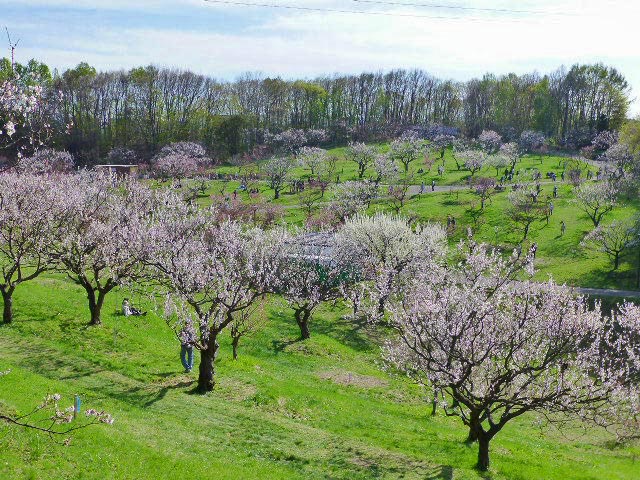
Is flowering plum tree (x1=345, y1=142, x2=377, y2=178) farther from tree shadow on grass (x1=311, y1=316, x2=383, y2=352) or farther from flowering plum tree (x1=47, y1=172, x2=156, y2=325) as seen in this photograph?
flowering plum tree (x1=47, y1=172, x2=156, y2=325)

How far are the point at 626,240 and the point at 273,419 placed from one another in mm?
39880

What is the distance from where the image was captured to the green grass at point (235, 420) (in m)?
15.9

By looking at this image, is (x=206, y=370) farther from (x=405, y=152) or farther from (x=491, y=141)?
(x=491, y=141)

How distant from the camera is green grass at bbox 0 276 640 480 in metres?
15.9

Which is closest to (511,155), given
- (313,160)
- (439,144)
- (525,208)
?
(439,144)

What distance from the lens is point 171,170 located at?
275ft

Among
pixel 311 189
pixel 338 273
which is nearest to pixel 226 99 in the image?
pixel 311 189

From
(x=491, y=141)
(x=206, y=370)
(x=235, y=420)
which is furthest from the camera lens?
(x=491, y=141)

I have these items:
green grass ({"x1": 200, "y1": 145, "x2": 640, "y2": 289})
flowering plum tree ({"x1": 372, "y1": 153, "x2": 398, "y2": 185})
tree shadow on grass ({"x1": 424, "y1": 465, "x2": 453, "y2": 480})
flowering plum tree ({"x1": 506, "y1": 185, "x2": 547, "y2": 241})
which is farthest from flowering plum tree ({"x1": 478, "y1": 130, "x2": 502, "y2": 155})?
tree shadow on grass ({"x1": 424, "y1": 465, "x2": 453, "y2": 480})

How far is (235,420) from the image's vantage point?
2039 cm

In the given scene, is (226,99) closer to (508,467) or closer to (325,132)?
(325,132)

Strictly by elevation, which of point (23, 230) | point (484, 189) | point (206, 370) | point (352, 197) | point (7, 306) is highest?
point (484, 189)

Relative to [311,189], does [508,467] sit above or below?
below

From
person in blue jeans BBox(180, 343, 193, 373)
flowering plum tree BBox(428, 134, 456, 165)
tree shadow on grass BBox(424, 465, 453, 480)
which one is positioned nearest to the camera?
tree shadow on grass BBox(424, 465, 453, 480)
